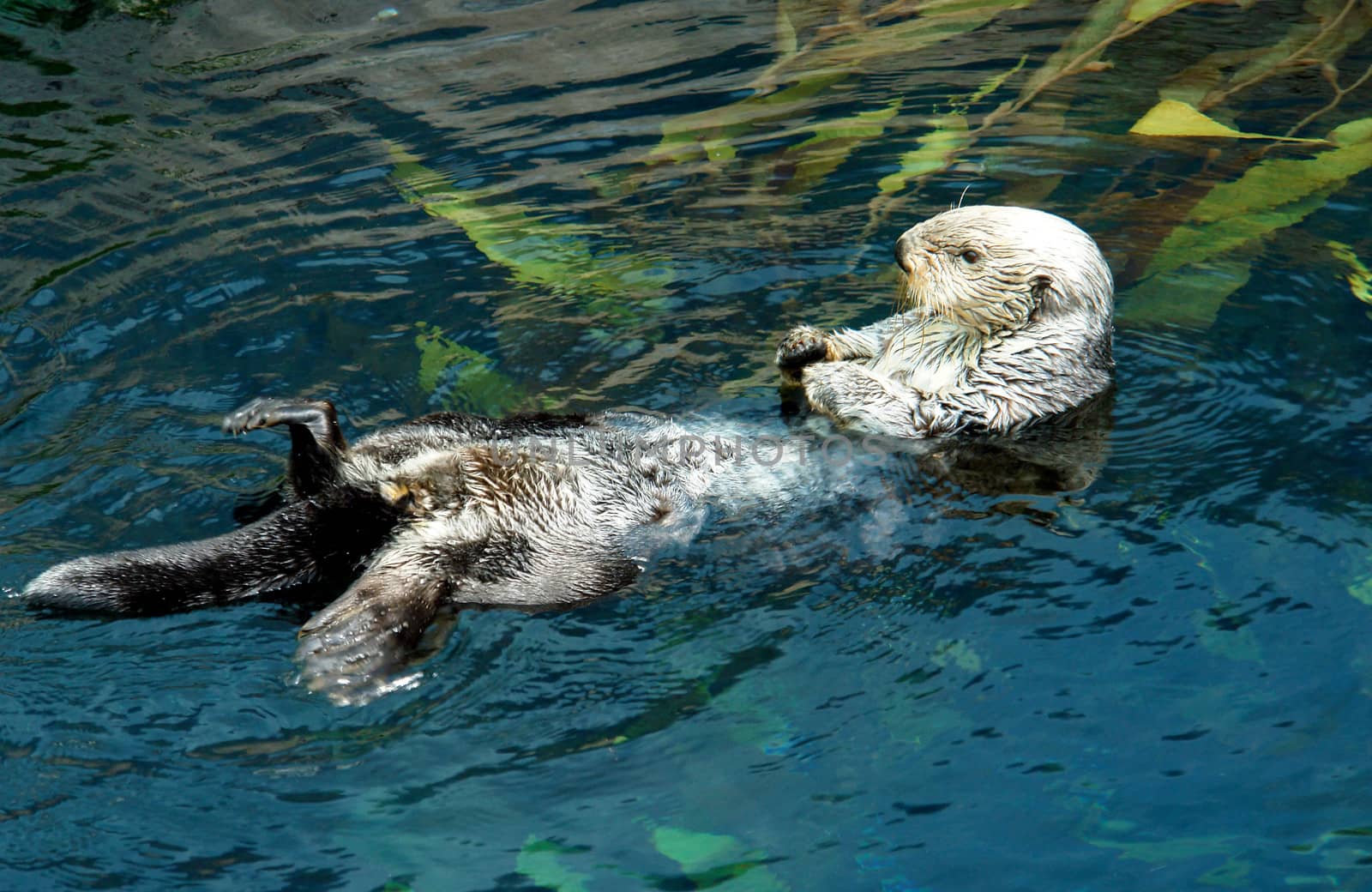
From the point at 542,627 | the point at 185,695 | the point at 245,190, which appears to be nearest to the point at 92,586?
the point at 185,695

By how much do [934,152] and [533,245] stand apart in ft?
6.52

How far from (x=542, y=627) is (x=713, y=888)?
0.83 metres

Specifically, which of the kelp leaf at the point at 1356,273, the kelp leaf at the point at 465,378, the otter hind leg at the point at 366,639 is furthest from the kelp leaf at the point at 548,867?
the kelp leaf at the point at 1356,273

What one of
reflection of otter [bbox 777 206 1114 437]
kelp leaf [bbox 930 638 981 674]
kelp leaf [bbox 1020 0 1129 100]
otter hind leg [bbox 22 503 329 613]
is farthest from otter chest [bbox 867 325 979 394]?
kelp leaf [bbox 1020 0 1129 100]

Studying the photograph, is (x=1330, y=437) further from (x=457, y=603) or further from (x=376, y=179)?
(x=376, y=179)

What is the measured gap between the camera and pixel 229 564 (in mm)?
2875

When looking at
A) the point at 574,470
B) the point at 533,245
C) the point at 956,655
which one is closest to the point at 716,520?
the point at 574,470

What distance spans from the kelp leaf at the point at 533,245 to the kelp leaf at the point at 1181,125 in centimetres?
263

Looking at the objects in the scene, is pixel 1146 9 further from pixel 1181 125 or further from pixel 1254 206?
pixel 1254 206

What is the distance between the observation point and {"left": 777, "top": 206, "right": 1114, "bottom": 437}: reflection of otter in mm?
3635

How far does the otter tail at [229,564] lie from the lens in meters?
2.74

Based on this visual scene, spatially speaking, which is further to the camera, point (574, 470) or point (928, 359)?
point (928, 359)

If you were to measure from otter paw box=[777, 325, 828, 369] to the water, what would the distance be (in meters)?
0.17

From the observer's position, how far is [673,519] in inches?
128
